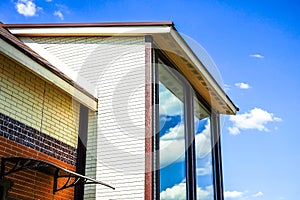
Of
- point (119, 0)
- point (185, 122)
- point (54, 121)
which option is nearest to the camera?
point (54, 121)

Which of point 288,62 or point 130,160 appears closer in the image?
point 130,160

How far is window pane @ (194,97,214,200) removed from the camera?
Answer: 1162 centimetres

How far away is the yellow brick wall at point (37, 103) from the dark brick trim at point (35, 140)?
80mm

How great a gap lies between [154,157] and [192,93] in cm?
265

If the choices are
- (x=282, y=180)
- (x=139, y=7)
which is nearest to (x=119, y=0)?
(x=139, y=7)

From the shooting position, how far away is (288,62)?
1956 cm

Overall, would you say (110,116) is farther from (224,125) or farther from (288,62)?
(288,62)

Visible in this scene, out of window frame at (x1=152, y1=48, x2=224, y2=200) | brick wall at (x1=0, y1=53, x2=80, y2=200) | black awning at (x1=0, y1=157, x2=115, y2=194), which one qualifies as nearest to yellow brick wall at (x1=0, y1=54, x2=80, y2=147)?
brick wall at (x1=0, y1=53, x2=80, y2=200)

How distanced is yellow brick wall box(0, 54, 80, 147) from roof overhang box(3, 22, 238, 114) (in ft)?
4.85

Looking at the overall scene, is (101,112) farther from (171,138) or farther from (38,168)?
(38,168)

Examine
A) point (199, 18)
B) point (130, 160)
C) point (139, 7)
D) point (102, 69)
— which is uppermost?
point (199, 18)

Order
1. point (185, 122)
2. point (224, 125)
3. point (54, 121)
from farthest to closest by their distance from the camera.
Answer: point (224, 125), point (185, 122), point (54, 121)

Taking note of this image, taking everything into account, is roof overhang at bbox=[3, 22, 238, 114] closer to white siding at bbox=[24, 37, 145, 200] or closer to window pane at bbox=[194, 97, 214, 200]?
white siding at bbox=[24, 37, 145, 200]

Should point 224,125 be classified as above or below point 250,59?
below
